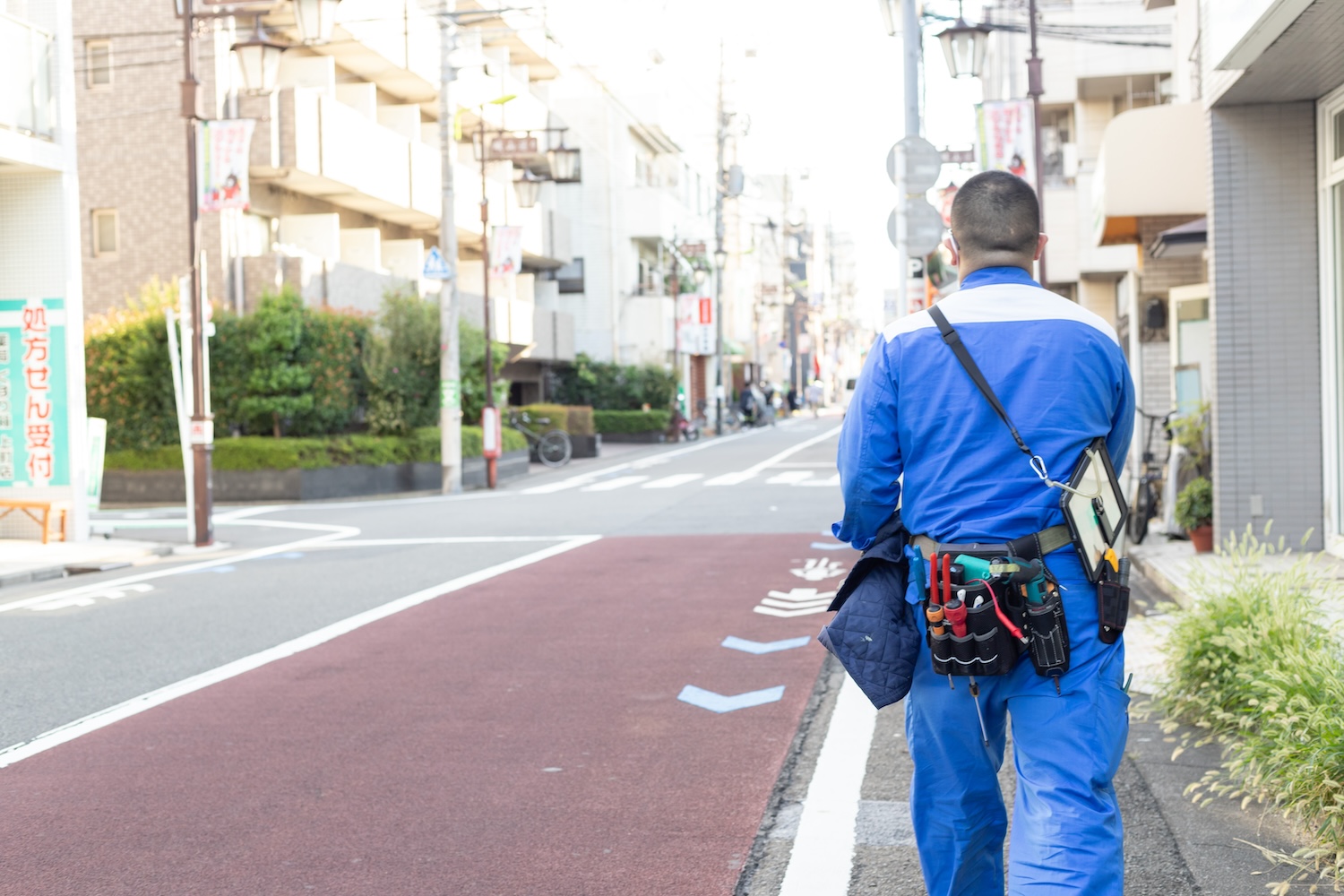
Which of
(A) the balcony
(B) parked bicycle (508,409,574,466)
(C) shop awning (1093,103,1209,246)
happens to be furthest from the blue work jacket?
(B) parked bicycle (508,409,574,466)

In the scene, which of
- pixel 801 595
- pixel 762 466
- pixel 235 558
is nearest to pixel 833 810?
pixel 801 595

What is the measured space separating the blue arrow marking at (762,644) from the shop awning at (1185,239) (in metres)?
5.84

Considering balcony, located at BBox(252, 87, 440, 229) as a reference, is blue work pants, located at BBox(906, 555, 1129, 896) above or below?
below

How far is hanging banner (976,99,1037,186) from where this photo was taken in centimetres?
2139

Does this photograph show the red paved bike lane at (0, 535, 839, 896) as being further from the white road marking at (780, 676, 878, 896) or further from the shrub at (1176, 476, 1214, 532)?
the shrub at (1176, 476, 1214, 532)

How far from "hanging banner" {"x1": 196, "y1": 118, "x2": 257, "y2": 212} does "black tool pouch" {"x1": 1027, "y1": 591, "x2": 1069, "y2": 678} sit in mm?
16531

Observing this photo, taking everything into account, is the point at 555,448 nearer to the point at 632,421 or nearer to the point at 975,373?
the point at 632,421

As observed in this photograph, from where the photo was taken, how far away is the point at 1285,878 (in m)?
4.07

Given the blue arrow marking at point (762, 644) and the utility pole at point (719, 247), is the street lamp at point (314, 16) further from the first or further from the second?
the utility pole at point (719, 247)

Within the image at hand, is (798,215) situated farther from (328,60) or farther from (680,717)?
(680,717)

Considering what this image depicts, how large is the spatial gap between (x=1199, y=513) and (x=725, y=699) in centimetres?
597

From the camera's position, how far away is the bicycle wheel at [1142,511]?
490 inches

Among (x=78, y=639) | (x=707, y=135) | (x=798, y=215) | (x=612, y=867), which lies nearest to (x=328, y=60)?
(x=78, y=639)

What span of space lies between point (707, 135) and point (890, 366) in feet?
241
